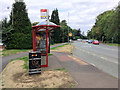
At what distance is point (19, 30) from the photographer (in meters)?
20.7

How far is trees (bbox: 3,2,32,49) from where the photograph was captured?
2023cm

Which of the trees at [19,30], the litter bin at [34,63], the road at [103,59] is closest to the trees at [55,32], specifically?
the trees at [19,30]

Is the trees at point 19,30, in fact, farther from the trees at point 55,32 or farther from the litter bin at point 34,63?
the trees at point 55,32

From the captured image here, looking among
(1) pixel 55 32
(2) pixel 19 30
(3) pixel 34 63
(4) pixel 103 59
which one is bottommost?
(4) pixel 103 59

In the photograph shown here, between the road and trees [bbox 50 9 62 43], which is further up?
trees [bbox 50 9 62 43]

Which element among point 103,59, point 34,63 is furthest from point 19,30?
point 34,63

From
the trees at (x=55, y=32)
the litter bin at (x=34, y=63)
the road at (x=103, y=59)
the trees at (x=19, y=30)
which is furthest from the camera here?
the trees at (x=55, y=32)

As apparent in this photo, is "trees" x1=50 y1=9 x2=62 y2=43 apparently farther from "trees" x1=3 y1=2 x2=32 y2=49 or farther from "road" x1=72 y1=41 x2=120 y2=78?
"road" x1=72 y1=41 x2=120 y2=78

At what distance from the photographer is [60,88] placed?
4.41m

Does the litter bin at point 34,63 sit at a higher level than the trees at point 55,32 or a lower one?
lower

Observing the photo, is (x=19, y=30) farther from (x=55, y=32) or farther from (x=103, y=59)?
(x=55, y=32)

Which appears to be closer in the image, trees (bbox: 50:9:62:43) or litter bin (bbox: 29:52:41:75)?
litter bin (bbox: 29:52:41:75)

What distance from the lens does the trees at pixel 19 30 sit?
20234 mm

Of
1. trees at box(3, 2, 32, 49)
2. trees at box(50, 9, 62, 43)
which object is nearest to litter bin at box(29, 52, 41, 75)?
trees at box(3, 2, 32, 49)
